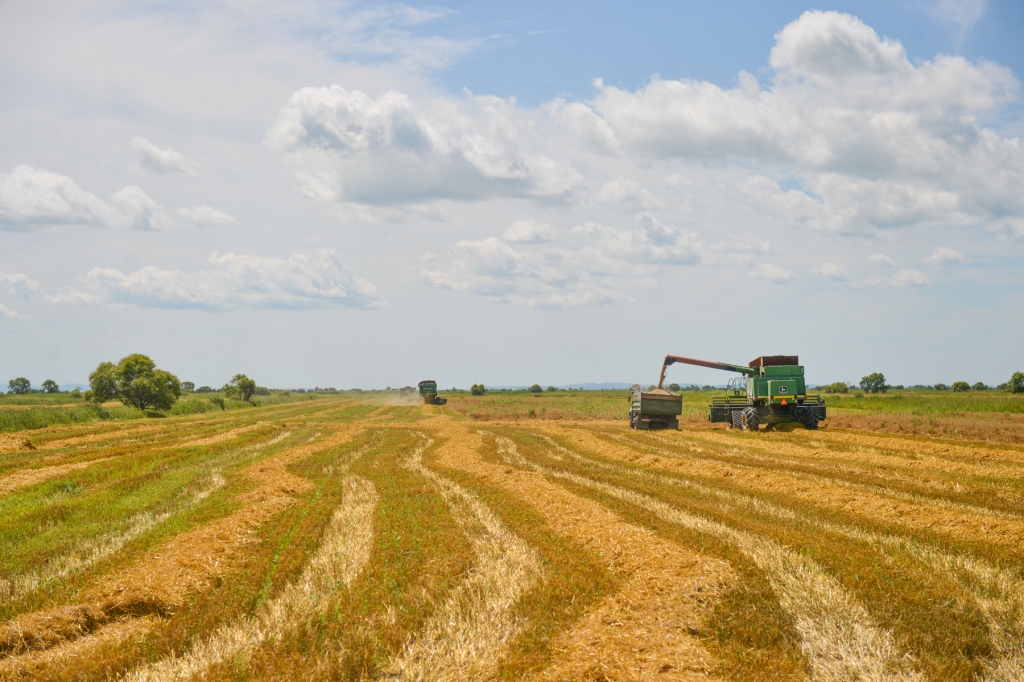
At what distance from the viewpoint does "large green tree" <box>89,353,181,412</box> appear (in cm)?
6625

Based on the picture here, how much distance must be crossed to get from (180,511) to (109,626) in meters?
7.43

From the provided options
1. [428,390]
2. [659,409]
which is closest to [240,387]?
[428,390]

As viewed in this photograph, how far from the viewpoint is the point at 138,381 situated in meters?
65.9

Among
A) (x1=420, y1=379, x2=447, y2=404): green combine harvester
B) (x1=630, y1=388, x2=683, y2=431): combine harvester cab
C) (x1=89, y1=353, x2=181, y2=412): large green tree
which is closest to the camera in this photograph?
(x1=630, y1=388, x2=683, y2=431): combine harvester cab

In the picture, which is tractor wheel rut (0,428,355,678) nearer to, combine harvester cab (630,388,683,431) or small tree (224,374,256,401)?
combine harvester cab (630,388,683,431)

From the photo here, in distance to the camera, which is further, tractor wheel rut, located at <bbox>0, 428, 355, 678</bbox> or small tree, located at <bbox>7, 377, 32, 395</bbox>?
small tree, located at <bbox>7, 377, 32, 395</bbox>

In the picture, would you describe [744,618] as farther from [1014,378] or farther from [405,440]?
[1014,378]

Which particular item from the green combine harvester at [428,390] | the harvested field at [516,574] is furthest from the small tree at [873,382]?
the harvested field at [516,574]

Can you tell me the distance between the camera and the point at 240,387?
111 m

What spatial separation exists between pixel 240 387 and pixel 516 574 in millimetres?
109919

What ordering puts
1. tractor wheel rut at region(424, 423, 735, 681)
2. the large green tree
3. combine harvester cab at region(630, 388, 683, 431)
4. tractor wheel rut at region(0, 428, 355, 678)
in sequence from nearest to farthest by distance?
1. tractor wheel rut at region(424, 423, 735, 681)
2. tractor wheel rut at region(0, 428, 355, 678)
3. combine harvester cab at region(630, 388, 683, 431)
4. the large green tree

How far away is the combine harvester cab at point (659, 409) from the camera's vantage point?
3872 centimetres

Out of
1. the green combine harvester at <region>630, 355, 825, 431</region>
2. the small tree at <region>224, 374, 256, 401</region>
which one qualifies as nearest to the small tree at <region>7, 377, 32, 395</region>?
the small tree at <region>224, 374, 256, 401</region>

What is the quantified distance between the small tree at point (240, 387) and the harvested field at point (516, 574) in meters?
94.4
